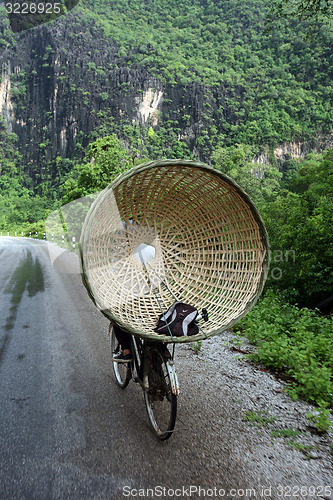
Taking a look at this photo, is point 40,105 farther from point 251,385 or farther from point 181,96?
point 251,385

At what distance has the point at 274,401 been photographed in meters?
2.95

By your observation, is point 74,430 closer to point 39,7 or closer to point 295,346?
point 295,346

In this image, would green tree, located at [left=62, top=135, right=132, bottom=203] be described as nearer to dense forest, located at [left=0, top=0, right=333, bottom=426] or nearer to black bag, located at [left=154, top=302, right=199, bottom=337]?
black bag, located at [left=154, top=302, right=199, bottom=337]

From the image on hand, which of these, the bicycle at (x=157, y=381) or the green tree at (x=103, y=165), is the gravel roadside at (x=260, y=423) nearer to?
the bicycle at (x=157, y=381)

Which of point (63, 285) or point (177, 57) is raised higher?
point (177, 57)

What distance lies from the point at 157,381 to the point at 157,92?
A: 3405 inches

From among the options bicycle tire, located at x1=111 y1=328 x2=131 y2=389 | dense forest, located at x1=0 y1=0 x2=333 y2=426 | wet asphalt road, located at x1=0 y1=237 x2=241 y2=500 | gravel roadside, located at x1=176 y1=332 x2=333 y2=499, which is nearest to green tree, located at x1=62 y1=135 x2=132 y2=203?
wet asphalt road, located at x1=0 y1=237 x2=241 y2=500

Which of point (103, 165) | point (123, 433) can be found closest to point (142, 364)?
point (123, 433)

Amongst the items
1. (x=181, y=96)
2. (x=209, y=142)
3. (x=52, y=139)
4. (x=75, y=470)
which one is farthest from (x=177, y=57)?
(x=75, y=470)

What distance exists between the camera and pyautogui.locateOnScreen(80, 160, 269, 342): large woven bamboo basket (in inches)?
99.2

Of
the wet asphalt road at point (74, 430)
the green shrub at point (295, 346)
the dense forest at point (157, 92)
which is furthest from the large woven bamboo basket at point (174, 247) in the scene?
the dense forest at point (157, 92)

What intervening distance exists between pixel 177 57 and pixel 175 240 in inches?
3975

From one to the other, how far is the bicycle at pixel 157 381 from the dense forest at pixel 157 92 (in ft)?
142

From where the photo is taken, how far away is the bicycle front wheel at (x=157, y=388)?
2.49m
